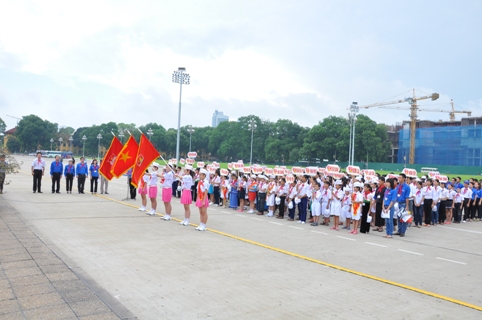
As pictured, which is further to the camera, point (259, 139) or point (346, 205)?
point (259, 139)

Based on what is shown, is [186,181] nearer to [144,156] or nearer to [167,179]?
[167,179]

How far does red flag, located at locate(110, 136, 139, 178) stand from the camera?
1561 centimetres

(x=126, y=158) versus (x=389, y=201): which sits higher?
(x=126, y=158)

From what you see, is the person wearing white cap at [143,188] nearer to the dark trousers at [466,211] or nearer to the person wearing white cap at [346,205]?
the person wearing white cap at [346,205]

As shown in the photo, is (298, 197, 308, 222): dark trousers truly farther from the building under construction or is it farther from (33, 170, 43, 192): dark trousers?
the building under construction

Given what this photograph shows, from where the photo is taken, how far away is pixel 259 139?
99.0 metres

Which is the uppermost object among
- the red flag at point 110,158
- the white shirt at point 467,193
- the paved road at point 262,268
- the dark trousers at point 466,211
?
the red flag at point 110,158

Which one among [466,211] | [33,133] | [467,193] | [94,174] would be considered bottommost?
[466,211]

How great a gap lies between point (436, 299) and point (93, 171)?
18.6 metres

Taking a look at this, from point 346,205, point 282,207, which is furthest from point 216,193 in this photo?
point 346,205

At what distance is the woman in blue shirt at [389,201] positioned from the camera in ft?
40.4

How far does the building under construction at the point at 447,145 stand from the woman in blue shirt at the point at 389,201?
70318 mm

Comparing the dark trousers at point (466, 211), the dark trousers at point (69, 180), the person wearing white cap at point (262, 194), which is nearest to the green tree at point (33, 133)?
the dark trousers at point (69, 180)

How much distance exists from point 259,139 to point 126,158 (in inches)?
3292
